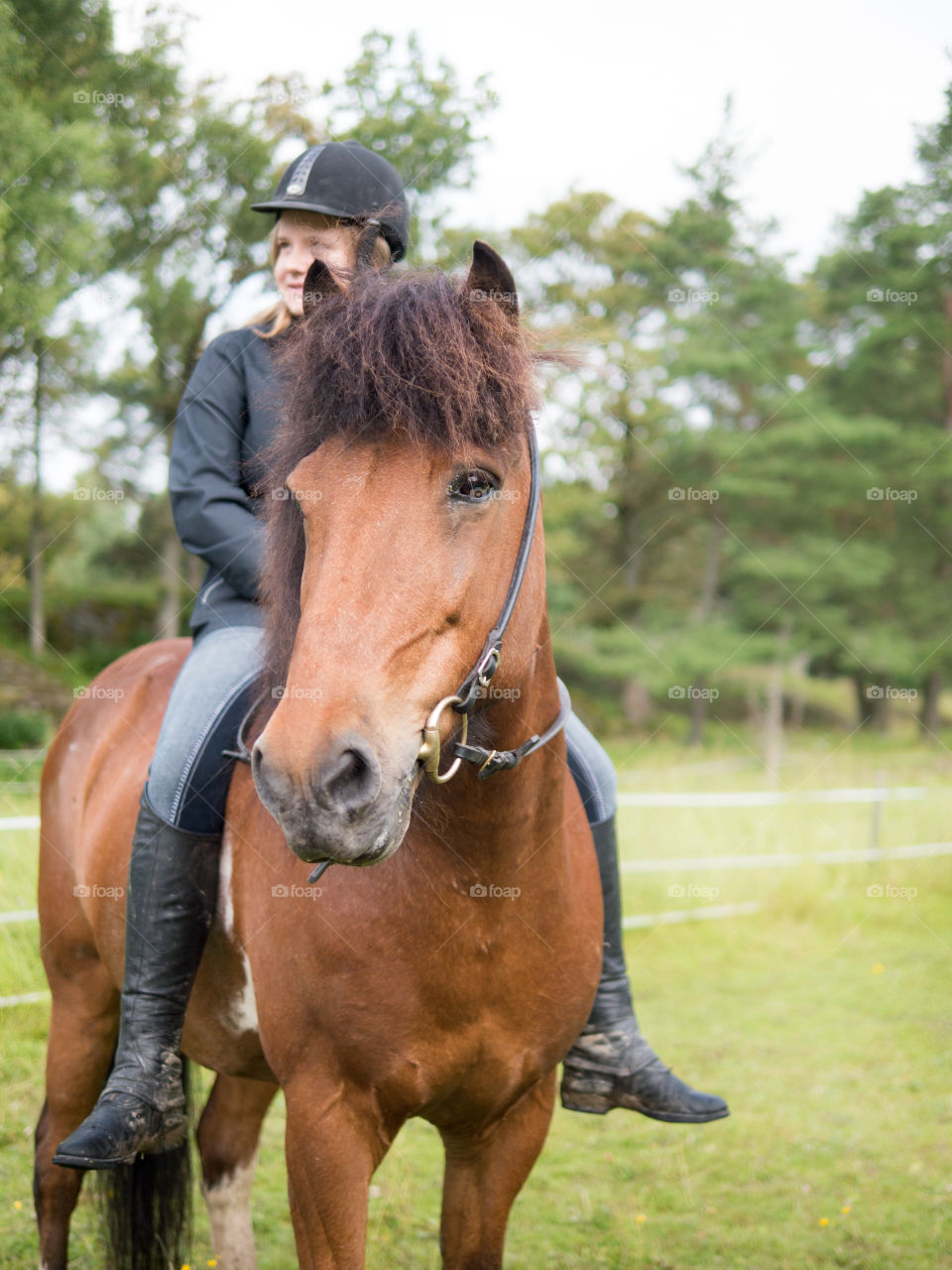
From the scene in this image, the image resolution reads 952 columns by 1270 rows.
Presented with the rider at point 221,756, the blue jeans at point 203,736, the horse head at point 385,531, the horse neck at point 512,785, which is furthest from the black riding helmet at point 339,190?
the horse neck at point 512,785

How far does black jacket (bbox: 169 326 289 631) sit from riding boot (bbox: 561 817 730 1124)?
1377mm

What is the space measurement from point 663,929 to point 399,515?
7.64 metres

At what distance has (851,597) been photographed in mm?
26875

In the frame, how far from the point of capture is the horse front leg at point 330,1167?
7.43ft

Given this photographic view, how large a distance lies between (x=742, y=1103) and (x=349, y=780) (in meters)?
5.10

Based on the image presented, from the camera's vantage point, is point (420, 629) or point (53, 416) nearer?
point (420, 629)

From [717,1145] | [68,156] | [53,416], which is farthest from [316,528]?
[53,416]

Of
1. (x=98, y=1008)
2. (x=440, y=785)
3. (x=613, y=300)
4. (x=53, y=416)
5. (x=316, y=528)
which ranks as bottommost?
(x=98, y=1008)

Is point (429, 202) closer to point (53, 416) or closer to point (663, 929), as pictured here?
point (663, 929)

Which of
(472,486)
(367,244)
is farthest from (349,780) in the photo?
(367,244)

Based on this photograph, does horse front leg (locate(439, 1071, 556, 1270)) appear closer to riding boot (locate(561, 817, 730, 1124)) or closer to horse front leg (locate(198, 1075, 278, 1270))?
riding boot (locate(561, 817, 730, 1124))

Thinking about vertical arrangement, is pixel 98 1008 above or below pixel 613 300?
below

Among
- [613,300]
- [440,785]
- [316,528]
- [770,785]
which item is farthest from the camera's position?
[613,300]

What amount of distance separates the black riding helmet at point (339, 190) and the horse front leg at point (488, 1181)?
253cm
